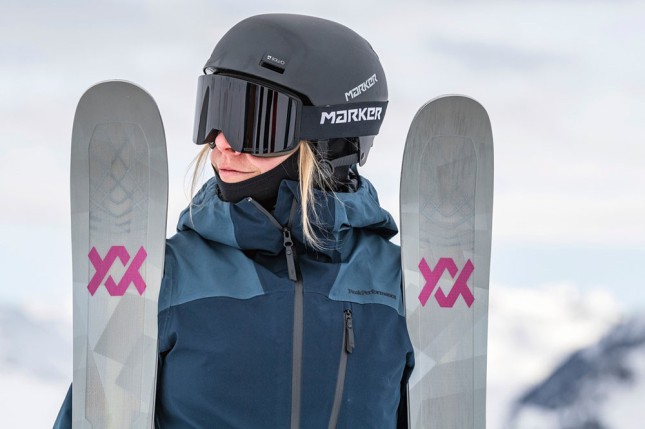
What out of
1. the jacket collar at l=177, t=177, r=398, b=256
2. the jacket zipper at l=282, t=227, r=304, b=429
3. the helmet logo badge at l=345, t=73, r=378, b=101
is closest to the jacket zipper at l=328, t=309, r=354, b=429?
the jacket zipper at l=282, t=227, r=304, b=429

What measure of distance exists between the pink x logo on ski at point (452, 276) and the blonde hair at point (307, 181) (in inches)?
16.2

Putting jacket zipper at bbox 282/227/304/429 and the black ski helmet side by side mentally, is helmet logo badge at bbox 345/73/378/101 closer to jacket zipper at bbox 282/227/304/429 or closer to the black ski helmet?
the black ski helmet

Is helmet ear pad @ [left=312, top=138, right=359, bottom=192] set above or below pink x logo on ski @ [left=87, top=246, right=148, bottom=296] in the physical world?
above

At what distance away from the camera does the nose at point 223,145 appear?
2629 mm

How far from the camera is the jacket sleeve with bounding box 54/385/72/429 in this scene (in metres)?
2.69

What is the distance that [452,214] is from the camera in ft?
9.68

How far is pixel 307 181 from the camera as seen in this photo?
258 cm

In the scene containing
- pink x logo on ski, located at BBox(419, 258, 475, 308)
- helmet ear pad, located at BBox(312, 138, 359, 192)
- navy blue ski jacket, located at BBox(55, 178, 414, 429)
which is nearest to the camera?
navy blue ski jacket, located at BBox(55, 178, 414, 429)

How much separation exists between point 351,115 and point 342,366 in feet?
2.37

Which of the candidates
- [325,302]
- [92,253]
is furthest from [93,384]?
[325,302]

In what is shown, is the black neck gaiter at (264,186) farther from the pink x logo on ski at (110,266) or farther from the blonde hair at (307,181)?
the pink x logo on ski at (110,266)

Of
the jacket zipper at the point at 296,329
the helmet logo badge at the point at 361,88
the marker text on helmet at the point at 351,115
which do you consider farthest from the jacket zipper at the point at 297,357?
the helmet logo badge at the point at 361,88

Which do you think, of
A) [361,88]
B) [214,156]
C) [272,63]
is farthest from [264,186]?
[361,88]

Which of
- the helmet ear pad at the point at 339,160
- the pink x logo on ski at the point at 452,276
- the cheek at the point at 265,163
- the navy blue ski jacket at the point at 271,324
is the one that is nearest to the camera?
the navy blue ski jacket at the point at 271,324
